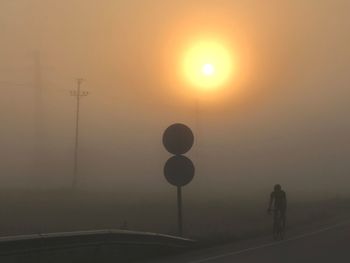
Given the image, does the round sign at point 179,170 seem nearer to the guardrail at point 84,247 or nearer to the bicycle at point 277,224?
the guardrail at point 84,247

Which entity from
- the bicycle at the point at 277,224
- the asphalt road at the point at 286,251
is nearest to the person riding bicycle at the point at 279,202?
the bicycle at the point at 277,224

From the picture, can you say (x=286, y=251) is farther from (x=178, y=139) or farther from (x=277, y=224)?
(x=178, y=139)

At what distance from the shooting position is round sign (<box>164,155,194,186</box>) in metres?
17.8

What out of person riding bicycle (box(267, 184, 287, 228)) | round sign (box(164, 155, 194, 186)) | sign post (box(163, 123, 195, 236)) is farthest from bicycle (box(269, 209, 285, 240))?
round sign (box(164, 155, 194, 186))

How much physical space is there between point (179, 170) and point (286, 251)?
11.0ft

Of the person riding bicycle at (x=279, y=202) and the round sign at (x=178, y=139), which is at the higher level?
the round sign at (x=178, y=139)

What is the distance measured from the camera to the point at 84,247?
13.2 metres

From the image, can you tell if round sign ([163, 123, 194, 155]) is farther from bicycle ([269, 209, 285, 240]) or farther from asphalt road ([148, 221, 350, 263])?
bicycle ([269, 209, 285, 240])

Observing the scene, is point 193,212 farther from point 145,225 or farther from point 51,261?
point 51,261

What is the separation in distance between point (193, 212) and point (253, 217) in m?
2.78

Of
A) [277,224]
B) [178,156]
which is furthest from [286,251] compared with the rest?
[277,224]

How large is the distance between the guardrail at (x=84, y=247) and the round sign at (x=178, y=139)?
281 cm

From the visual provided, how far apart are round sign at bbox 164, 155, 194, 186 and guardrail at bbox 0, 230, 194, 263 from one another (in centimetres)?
218

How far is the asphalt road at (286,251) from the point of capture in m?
14.6
